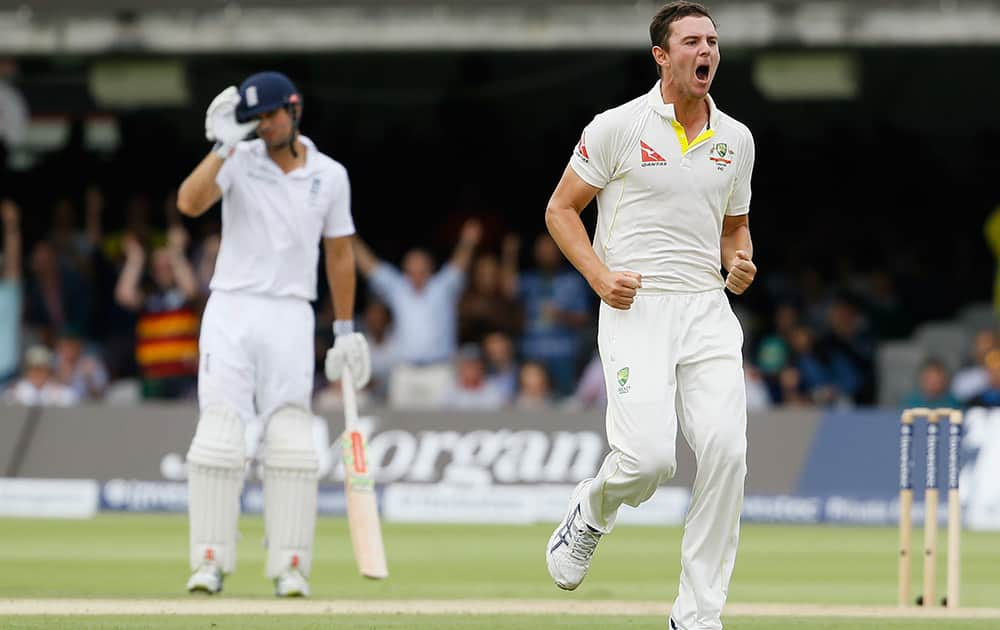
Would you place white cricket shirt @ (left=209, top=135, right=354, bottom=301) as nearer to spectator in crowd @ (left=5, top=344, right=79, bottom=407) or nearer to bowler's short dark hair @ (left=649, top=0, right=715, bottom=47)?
bowler's short dark hair @ (left=649, top=0, right=715, bottom=47)

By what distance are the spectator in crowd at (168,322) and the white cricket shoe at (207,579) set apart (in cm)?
655

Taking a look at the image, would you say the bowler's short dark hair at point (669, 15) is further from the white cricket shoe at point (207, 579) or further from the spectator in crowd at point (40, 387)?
the spectator in crowd at point (40, 387)

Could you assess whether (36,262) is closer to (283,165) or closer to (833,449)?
(833,449)

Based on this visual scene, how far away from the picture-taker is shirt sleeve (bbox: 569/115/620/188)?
18.7ft

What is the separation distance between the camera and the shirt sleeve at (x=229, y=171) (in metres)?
7.19

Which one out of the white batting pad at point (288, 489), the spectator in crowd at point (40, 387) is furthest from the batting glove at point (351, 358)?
the spectator in crowd at point (40, 387)

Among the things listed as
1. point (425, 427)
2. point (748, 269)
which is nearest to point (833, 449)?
point (425, 427)

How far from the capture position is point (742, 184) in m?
5.94

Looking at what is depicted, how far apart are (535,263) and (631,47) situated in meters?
2.86

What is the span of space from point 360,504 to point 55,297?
8375mm

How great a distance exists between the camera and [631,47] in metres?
13.9

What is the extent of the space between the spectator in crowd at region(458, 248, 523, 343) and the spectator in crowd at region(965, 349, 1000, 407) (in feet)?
12.0

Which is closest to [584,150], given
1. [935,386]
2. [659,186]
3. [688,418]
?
[659,186]

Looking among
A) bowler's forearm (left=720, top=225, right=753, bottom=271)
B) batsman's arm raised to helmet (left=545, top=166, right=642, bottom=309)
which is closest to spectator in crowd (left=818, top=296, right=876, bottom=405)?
bowler's forearm (left=720, top=225, right=753, bottom=271)
